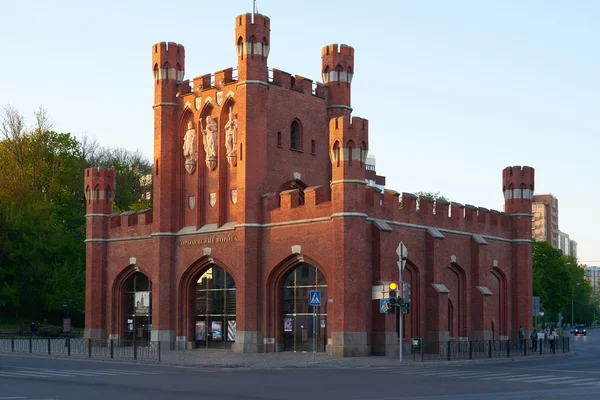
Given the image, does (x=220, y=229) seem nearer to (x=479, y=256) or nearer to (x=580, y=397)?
(x=479, y=256)

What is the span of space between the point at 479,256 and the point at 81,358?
21789 millimetres

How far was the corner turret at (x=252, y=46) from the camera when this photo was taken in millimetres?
44844

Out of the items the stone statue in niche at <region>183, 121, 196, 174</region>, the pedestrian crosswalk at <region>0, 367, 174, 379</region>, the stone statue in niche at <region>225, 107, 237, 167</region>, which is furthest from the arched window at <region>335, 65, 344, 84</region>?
the pedestrian crosswalk at <region>0, 367, 174, 379</region>

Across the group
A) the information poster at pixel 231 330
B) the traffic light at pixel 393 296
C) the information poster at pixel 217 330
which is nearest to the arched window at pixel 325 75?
the information poster at pixel 231 330

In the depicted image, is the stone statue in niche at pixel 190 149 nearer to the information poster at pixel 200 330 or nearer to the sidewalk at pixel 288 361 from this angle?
the information poster at pixel 200 330

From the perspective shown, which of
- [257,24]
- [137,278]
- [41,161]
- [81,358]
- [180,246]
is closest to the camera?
[81,358]

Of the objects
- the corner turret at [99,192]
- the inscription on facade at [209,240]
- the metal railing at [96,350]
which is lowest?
the metal railing at [96,350]

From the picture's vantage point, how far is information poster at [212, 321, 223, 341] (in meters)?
46.9

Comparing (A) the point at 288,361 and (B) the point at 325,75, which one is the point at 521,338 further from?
(B) the point at 325,75

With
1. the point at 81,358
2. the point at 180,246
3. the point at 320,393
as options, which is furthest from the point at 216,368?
the point at 180,246

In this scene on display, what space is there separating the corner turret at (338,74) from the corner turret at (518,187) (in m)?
10.3

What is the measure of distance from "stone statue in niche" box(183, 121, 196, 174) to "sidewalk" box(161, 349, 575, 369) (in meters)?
11.1

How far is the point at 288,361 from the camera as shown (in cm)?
3631

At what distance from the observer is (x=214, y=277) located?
156 ft
